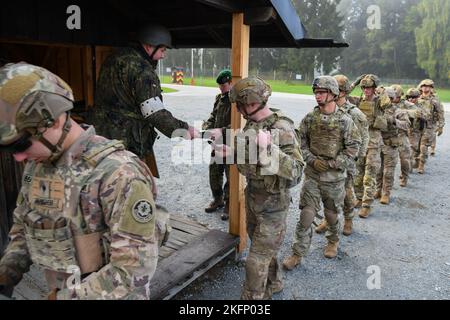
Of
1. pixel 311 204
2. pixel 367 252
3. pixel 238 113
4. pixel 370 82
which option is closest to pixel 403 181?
pixel 370 82

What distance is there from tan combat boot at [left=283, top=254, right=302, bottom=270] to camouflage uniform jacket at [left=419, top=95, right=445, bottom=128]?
6.66 m

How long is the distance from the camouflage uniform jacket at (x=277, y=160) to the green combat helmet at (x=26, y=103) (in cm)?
152

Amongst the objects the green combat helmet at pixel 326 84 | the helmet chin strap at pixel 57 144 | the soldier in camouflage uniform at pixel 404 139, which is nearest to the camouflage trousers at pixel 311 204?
the green combat helmet at pixel 326 84

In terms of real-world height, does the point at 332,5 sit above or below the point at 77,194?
above

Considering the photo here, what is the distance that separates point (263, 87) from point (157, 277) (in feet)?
6.48

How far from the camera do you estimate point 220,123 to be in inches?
209

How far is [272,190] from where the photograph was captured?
3.00 metres

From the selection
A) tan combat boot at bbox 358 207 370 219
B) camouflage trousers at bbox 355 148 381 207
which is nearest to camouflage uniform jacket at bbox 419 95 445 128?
camouflage trousers at bbox 355 148 381 207

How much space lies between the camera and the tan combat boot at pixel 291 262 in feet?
13.9

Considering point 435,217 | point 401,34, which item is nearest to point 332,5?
point 401,34

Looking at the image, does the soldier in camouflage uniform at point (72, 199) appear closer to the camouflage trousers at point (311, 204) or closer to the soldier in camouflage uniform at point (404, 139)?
the camouflage trousers at point (311, 204)

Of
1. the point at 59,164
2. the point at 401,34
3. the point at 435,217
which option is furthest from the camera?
the point at 401,34
